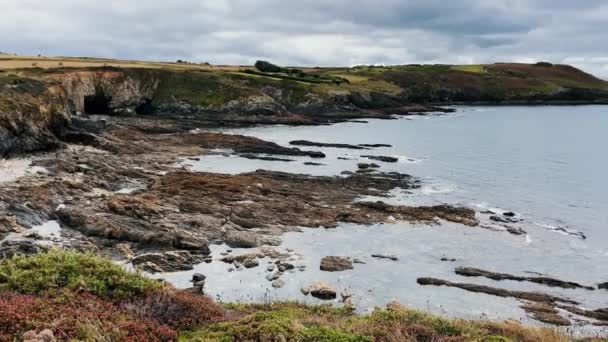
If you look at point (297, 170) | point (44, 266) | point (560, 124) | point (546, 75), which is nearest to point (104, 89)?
point (297, 170)

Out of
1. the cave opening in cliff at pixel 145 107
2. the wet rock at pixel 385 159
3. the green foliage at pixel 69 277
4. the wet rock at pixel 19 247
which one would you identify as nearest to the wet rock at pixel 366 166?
the wet rock at pixel 385 159

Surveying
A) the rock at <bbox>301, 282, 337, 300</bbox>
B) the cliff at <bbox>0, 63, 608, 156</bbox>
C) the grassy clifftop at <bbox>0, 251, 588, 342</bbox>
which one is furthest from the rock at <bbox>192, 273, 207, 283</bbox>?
the cliff at <bbox>0, 63, 608, 156</bbox>

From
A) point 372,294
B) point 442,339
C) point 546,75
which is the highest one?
point 546,75

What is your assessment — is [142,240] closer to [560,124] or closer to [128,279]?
[128,279]

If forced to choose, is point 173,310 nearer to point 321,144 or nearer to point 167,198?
point 167,198

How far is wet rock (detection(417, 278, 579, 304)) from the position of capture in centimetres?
2647

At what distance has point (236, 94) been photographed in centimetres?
10900

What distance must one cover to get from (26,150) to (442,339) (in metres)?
47.3

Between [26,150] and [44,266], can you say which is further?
[26,150]

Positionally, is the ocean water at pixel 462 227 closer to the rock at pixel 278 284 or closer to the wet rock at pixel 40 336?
the rock at pixel 278 284

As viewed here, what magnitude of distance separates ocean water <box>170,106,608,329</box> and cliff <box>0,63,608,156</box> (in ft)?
50.3

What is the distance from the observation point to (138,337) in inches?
407

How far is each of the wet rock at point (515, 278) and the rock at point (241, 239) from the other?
1190 cm

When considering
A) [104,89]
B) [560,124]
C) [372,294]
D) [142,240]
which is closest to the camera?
[372,294]
